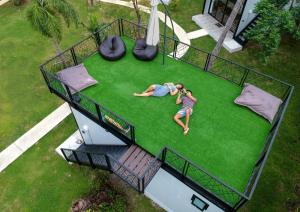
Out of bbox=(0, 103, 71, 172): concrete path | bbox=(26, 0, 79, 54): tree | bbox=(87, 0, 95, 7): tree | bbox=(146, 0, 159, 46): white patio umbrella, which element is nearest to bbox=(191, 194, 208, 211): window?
bbox=(146, 0, 159, 46): white patio umbrella

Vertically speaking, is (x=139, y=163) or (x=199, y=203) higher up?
(x=139, y=163)

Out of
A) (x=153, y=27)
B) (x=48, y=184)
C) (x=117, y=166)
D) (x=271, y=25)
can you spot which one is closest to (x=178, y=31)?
(x=271, y=25)

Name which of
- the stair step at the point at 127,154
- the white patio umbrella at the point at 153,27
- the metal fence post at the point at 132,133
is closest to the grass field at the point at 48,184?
the stair step at the point at 127,154

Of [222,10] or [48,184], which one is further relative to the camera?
[222,10]

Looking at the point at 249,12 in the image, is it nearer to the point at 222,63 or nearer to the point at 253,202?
the point at 222,63

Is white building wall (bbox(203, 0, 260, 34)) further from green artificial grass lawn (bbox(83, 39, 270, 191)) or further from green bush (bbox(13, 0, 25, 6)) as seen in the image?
green bush (bbox(13, 0, 25, 6))

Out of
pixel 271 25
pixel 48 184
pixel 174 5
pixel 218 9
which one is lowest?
pixel 48 184

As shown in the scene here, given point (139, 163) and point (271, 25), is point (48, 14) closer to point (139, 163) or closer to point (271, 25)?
point (139, 163)
